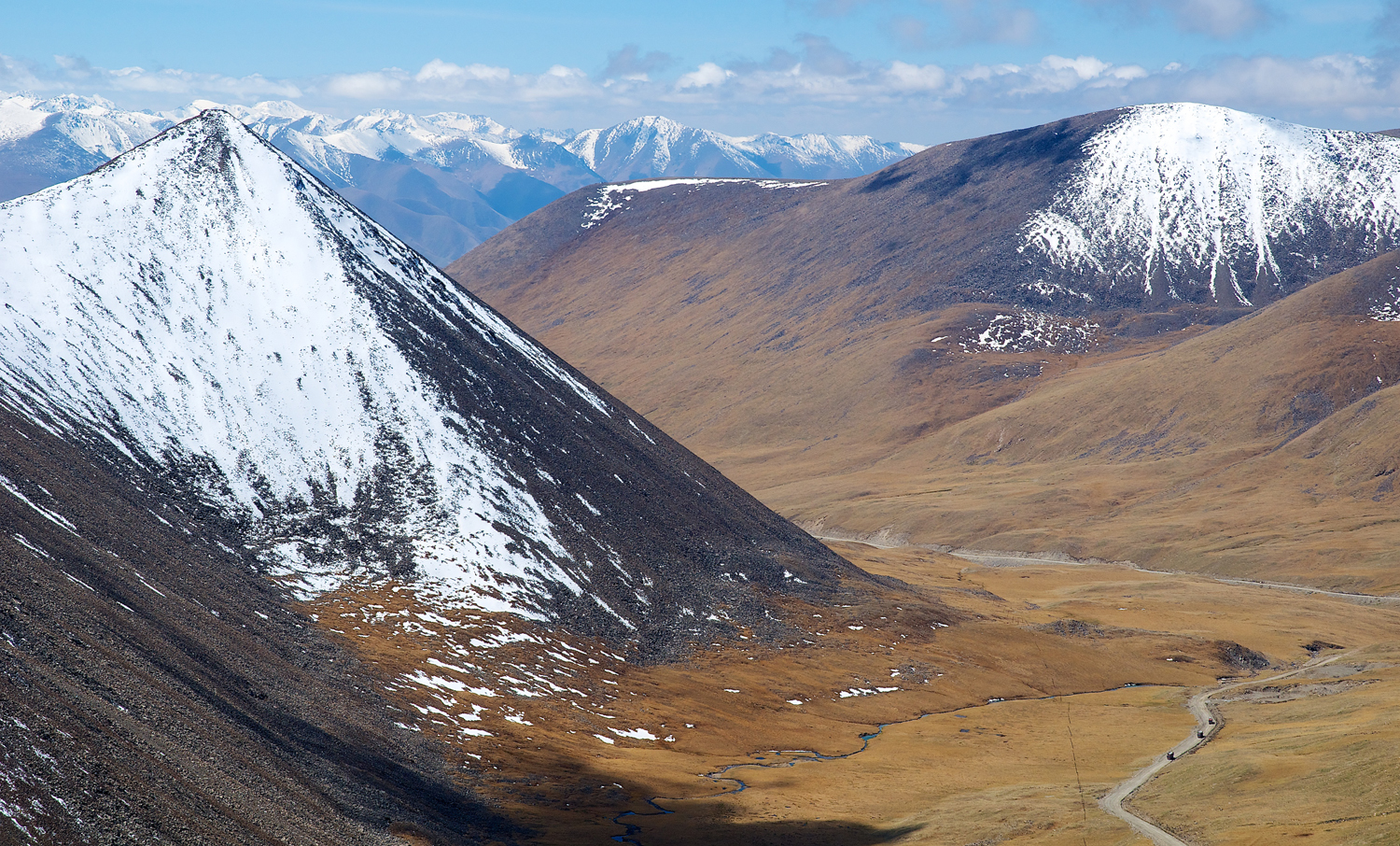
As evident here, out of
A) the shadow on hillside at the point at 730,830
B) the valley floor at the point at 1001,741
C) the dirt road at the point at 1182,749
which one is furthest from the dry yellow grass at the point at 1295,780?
the shadow on hillside at the point at 730,830

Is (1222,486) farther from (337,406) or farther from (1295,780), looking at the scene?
(337,406)

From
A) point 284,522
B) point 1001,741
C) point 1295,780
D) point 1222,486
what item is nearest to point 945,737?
point 1001,741

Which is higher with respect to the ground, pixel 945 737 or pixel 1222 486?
pixel 1222 486

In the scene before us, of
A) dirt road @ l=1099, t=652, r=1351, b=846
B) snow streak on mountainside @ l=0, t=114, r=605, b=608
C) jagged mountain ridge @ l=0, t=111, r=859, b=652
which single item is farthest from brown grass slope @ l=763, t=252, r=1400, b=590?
snow streak on mountainside @ l=0, t=114, r=605, b=608

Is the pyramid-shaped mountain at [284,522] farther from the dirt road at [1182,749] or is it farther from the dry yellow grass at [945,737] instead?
the dirt road at [1182,749]

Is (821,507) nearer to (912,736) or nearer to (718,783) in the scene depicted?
(912,736)

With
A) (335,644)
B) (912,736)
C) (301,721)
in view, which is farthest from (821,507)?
(301,721)
